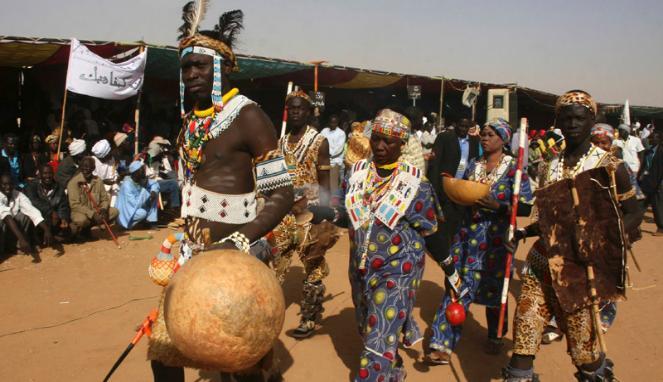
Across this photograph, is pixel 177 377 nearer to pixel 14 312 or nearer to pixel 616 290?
pixel 616 290

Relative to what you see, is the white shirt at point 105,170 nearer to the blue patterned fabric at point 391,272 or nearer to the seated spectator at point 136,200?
the seated spectator at point 136,200

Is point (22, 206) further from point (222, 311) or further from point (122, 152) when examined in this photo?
point (222, 311)

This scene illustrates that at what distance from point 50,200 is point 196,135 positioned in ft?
21.5

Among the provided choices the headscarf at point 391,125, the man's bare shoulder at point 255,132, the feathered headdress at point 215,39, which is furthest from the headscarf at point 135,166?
the man's bare shoulder at point 255,132

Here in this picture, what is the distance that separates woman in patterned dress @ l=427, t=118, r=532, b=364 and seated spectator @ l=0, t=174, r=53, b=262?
5.95 metres

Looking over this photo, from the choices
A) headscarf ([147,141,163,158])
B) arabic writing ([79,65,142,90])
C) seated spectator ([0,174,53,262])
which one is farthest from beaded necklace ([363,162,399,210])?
headscarf ([147,141,163,158])

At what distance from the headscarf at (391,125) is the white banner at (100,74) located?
708 cm

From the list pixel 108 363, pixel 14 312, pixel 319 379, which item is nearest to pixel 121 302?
pixel 14 312

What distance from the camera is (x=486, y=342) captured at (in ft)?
16.4

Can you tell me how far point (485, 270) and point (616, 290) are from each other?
5.21 ft

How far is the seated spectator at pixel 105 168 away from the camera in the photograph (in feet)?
32.7

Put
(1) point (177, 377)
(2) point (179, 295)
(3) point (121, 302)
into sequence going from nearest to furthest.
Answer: (2) point (179, 295) → (1) point (177, 377) → (3) point (121, 302)

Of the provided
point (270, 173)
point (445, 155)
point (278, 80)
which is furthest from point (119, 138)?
point (270, 173)

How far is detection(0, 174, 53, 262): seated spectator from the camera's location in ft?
24.7
